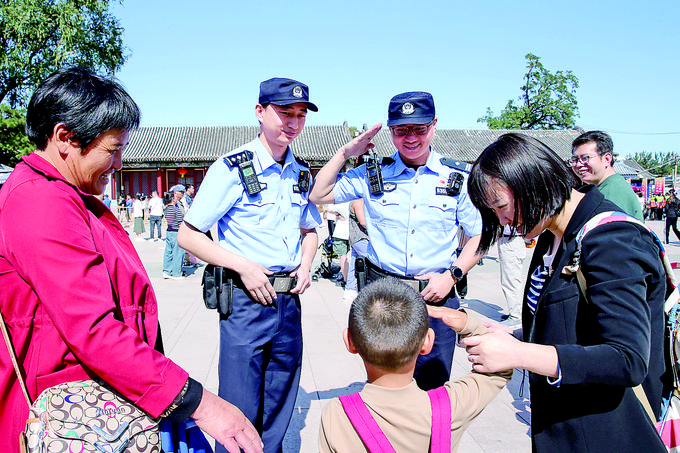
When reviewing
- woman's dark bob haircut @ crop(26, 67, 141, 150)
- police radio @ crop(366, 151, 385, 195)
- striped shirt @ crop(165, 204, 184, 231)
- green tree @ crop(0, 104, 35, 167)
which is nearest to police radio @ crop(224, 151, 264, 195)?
police radio @ crop(366, 151, 385, 195)

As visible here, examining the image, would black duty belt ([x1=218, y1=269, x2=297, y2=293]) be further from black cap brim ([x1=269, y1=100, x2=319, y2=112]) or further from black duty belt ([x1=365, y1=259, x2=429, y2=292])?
black cap brim ([x1=269, y1=100, x2=319, y2=112])

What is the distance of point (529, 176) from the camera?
1491 mm

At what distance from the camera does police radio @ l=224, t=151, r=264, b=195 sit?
8.07 feet

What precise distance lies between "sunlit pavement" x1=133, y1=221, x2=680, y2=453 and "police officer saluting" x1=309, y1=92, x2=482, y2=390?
0.80 m

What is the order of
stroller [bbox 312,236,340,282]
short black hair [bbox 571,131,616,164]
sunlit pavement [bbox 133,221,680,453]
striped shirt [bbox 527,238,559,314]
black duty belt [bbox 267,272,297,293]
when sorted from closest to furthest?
striped shirt [bbox 527,238,559,314], black duty belt [bbox 267,272,297,293], sunlit pavement [bbox 133,221,680,453], short black hair [bbox 571,131,616,164], stroller [bbox 312,236,340,282]

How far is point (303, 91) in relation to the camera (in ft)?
Answer: 8.33

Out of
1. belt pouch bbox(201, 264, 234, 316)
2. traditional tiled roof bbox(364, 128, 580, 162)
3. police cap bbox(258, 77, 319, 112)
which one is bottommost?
belt pouch bbox(201, 264, 234, 316)

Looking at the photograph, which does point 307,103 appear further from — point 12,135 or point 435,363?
point 12,135

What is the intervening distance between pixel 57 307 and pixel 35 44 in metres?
23.4

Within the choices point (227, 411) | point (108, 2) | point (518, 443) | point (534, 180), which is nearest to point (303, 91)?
point (534, 180)

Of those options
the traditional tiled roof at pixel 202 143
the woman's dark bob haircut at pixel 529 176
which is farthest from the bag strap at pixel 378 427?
the traditional tiled roof at pixel 202 143

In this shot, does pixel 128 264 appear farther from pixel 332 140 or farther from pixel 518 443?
pixel 332 140

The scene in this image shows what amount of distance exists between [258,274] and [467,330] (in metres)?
1.14

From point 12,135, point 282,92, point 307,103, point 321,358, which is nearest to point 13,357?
point 282,92
